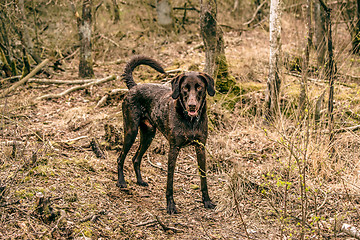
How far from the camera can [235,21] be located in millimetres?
13945

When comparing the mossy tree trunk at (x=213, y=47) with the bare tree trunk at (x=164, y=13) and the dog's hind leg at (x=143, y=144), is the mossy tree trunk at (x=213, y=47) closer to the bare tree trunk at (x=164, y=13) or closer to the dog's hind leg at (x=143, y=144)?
the dog's hind leg at (x=143, y=144)

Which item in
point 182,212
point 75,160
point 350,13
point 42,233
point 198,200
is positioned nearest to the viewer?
point 42,233

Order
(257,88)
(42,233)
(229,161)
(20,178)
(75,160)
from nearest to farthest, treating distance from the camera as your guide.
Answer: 1. (42,233)
2. (20,178)
3. (75,160)
4. (229,161)
5. (257,88)

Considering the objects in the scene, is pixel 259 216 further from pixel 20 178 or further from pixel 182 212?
pixel 20 178

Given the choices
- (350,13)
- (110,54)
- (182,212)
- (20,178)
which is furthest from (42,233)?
(350,13)

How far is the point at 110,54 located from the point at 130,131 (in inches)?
293

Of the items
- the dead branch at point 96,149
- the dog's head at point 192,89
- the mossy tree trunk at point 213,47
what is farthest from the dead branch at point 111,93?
the dog's head at point 192,89

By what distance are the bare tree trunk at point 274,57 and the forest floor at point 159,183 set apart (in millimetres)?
515

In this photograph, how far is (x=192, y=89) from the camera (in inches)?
153

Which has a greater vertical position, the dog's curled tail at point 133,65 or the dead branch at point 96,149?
the dog's curled tail at point 133,65

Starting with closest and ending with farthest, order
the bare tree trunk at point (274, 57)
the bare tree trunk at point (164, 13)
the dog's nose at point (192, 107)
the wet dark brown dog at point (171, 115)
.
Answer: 1. the dog's nose at point (192, 107)
2. the wet dark brown dog at point (171, 115)
3. the bare tree trunk at point (274, 57)
4. the bare tree trunk at point (164, 13)

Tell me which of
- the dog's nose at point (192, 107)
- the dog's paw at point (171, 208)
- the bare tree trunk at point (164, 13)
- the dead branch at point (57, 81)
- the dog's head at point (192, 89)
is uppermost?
the bare tree trunk at point (164, 13)

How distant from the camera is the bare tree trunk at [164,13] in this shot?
13.0 meters

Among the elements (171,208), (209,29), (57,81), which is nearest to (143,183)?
(171,208)
